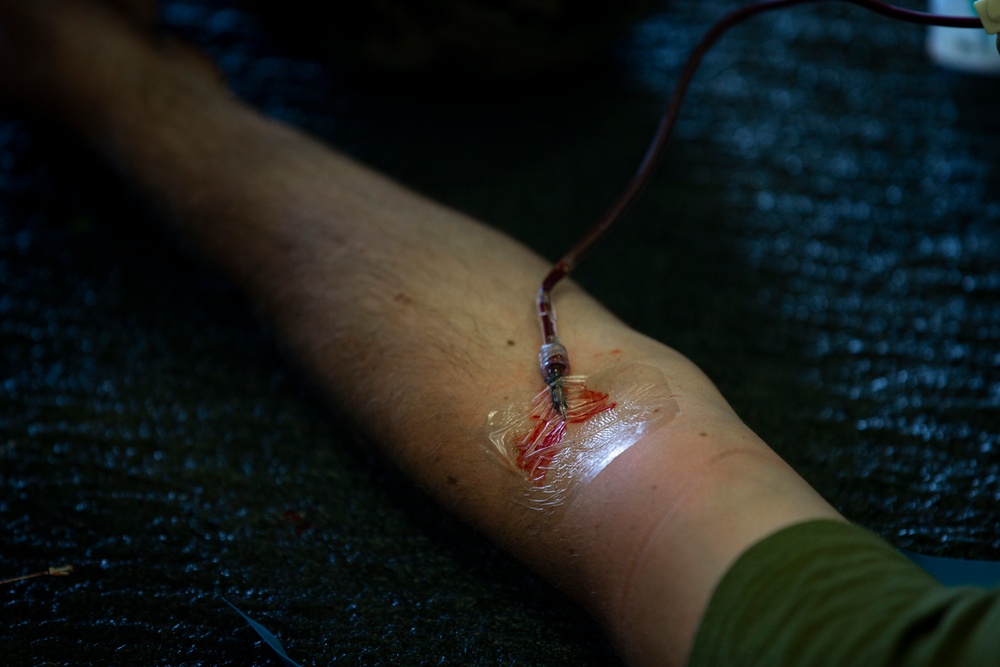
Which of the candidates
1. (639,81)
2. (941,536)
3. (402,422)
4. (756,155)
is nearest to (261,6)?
(639,81)

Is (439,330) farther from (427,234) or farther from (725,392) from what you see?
(725,392)

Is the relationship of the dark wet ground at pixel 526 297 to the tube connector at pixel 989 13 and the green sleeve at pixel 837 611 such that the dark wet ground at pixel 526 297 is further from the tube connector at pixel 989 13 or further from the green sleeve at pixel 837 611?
the tube connector at pixel 989 13

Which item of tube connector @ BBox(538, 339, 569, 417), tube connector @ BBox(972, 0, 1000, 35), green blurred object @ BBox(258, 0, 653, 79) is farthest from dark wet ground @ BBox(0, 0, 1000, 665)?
tube connector @ BBox(972, 0, 1000, 35)

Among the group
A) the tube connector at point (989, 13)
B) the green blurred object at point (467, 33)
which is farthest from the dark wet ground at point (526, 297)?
the tube connector at point (989, 13)

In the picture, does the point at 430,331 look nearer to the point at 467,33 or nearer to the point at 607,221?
the point at 607,221

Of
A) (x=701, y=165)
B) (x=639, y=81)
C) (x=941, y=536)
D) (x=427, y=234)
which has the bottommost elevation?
(x=941, y=536)

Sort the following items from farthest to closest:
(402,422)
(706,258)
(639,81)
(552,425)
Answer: (639,81) → (706,258) → (402,422) → (552,425)
